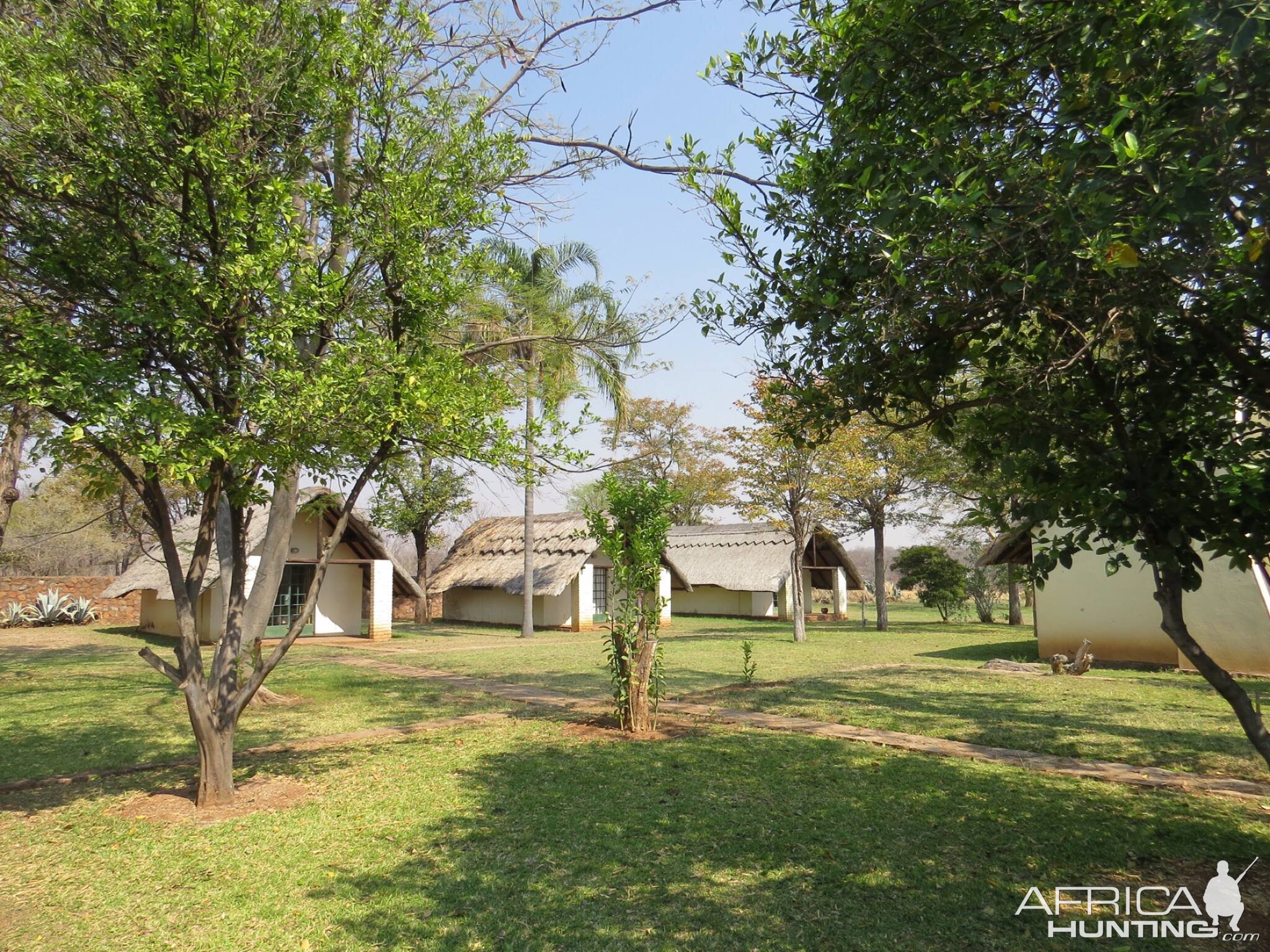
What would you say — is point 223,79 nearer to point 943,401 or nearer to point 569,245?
point 943,401

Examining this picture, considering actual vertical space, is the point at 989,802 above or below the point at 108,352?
below

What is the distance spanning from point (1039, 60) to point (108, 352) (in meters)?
6.11

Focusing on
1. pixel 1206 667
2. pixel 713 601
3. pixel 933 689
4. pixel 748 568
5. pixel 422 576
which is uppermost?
pixel 1206 667

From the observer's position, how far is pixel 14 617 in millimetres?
25406

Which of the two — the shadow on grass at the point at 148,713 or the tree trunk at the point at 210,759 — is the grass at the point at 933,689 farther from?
the tree trunk at the point at 210,759

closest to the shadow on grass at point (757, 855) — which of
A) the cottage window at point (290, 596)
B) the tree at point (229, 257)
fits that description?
the tree at point (229, 257)

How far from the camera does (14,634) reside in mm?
23406

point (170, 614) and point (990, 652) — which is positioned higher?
point (170, 614)

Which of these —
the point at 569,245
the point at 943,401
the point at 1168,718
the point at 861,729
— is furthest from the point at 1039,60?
the point at 569,245

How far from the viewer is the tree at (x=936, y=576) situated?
30.4 m

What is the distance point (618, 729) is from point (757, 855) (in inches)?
164

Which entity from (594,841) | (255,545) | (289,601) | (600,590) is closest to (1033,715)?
(594,841)

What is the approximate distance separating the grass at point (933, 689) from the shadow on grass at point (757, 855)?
195 centimetres

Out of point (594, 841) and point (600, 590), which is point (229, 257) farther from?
point (600, 590)
